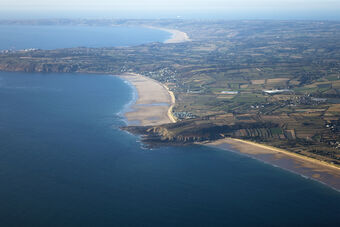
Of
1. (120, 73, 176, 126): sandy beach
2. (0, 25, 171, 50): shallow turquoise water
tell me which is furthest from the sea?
(0, 25, 171, 50): shallow turquoise water

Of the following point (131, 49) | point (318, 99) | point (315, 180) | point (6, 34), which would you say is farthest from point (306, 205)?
point (6, 34)

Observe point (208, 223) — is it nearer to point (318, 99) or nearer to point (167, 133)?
point (167, 133)

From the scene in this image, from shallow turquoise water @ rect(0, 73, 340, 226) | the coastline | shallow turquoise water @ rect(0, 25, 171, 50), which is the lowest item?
shallow turquoise water @ rect(0, 73, 340, 226)

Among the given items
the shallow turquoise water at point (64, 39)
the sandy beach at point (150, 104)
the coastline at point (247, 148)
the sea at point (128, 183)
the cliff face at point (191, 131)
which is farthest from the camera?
the shallow turquoise water at point (64, 39)

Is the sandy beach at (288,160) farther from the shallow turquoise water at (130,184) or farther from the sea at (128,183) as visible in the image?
the shallow turquoise water at (130,184)

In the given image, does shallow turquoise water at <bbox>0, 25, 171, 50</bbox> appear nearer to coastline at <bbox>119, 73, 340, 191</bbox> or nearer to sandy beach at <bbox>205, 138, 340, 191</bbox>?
coastline at <bbox>119, 73, 340, 191</bbox>

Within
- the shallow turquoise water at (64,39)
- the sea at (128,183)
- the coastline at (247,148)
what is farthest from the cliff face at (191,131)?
the shallow turquoise water at (64,39)
